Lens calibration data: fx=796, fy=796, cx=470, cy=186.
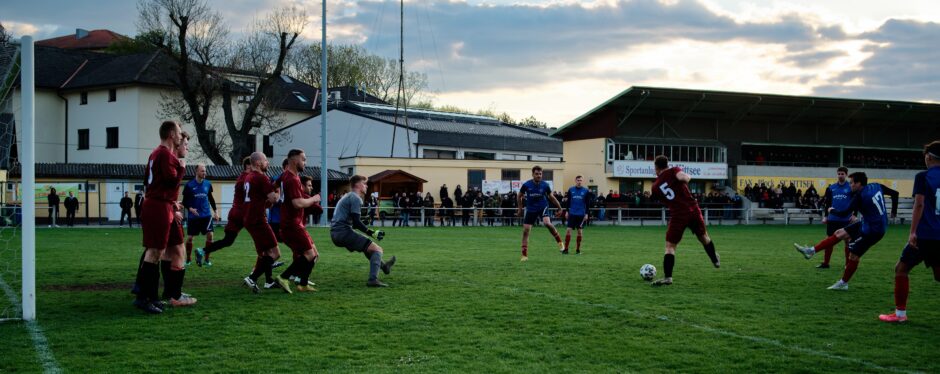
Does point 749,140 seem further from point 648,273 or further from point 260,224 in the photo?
point 260,224

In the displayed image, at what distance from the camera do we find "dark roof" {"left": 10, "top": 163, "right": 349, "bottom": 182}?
40.0 meters

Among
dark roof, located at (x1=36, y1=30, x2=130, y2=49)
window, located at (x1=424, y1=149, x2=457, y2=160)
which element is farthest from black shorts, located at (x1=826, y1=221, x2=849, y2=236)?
dark roof, located at (x1=36, y1=30, x2=130, y2=49)

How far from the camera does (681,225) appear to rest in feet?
39.1

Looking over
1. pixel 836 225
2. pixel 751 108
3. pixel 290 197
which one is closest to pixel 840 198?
pixel 836 225

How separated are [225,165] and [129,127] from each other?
330 inches

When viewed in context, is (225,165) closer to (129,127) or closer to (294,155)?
(129,127)

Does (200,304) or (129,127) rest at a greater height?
(129,127)

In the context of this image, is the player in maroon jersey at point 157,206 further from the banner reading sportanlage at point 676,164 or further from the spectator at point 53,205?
the banner reading sportanlage at point 676,164

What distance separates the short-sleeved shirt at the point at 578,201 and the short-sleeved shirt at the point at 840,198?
221 inches

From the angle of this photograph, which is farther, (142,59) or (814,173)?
(814,173)

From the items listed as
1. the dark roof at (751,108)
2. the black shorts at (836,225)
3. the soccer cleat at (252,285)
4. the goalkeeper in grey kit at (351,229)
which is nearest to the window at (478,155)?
the dark roof at (751,108)

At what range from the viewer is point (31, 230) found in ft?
26.9

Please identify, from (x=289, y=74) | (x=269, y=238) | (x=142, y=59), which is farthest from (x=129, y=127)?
(x=269, y=238)

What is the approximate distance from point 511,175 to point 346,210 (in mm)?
38193
